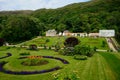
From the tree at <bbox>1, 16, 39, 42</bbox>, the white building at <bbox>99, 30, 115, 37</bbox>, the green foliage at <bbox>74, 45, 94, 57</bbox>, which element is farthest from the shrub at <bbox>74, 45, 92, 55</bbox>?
the tree at <bbox>1, 16, 39, 42</bbox>

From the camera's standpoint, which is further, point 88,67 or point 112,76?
point 88,67

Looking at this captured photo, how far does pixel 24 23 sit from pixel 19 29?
28.5 feet

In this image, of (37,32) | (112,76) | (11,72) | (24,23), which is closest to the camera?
(112,76)

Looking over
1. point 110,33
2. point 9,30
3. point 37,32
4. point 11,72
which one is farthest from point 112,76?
point 37,32

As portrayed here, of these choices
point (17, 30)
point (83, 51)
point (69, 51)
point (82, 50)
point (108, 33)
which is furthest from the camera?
point (17, 30)

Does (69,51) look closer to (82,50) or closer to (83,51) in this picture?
(82,50)

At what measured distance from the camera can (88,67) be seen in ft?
142

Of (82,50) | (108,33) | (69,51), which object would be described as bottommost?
(69,51)

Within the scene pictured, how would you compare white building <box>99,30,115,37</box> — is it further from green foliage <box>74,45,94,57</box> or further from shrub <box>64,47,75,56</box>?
shrub <box>64,47,75,56</box>

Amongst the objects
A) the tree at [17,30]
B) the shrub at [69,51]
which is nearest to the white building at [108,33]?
the tree at [17,30]

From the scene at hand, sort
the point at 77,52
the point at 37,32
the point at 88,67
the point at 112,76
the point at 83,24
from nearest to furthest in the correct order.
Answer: the point at 112,76 → the point at 88,67 → the point at 77,52 → the point at 37,32 → the point at 83,24

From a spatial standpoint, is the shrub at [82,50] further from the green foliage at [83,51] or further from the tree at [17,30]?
the tree at [17,30]

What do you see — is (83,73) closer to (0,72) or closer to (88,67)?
(88,67)

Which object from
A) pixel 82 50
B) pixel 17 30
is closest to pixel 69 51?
pixel 82 50
